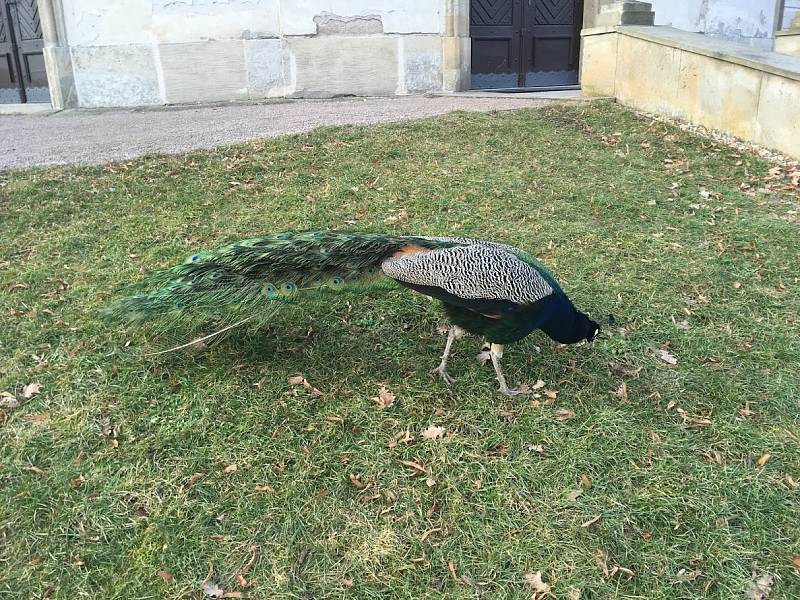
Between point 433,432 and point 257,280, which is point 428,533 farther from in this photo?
point 257,280

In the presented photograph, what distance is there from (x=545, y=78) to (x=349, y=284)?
39.9 feet

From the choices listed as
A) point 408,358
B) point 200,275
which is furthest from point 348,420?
point 200,275

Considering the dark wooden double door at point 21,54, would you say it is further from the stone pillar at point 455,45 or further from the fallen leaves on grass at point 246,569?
the fallen leaves on grass at point 246,569

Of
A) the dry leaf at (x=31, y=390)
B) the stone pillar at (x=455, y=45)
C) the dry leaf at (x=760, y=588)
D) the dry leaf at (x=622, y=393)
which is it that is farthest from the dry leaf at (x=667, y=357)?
the stone pillar at (x=455, y=45)

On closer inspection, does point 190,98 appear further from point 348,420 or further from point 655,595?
point 655,595

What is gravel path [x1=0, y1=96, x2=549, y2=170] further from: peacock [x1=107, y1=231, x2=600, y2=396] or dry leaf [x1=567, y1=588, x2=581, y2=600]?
dry leaf [x1=567, y1=588, x2=581, y2=600]

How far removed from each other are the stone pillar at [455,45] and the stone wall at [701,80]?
98.2 inches

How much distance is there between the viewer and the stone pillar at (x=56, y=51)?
11.3 metres

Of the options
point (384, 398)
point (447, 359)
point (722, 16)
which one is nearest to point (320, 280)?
point (384, 398)

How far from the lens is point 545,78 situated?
14.2 m

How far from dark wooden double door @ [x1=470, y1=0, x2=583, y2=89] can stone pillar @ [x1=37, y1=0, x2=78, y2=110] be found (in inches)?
298

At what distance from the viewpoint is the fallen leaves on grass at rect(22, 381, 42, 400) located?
363 centimetres

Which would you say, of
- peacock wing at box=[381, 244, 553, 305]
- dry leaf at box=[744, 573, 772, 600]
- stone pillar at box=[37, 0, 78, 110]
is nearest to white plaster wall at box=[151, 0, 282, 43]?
stone pillar at box=[37, 0, 78, 110]

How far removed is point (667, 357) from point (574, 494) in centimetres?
143
